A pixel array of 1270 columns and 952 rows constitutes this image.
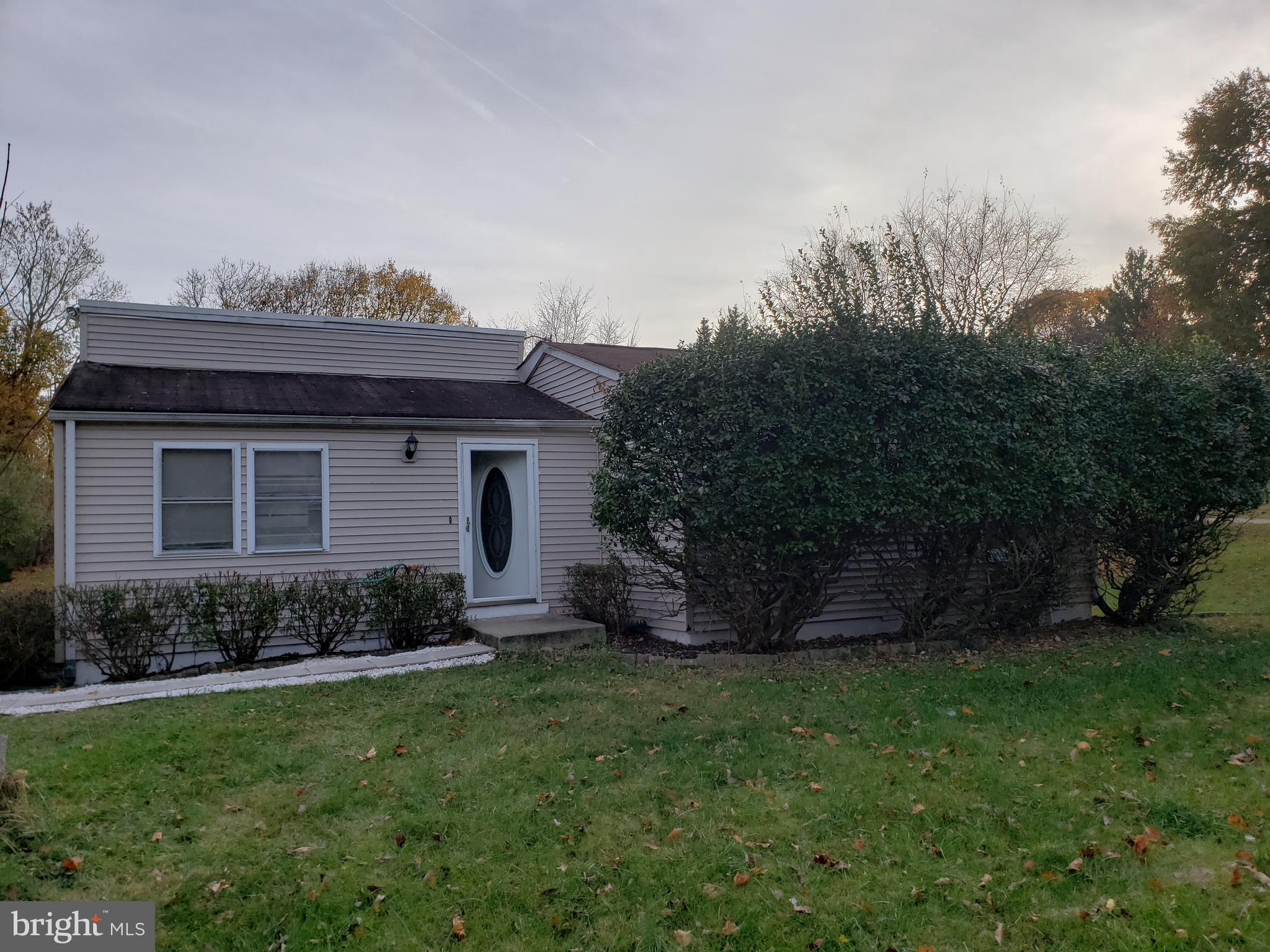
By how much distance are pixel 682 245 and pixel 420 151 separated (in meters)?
6.29

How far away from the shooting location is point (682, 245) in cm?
1739

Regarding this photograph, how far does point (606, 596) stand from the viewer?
31.8 ft

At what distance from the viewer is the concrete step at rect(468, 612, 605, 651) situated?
8.41m

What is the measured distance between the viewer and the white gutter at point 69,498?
8.18 m

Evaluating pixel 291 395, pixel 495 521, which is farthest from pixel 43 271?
pixel 495 521

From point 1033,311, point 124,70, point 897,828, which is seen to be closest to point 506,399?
point 124,70

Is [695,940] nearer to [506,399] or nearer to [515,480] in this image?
[515,480]

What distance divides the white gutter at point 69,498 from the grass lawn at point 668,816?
278 centimetres

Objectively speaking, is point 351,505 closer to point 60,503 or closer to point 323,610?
point 323,610

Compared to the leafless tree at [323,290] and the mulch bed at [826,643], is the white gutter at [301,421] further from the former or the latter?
the leafless tree at [323,290]

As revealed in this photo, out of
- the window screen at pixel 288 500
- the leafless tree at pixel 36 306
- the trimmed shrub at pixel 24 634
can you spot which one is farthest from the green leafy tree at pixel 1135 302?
the leafless tree at pixel 36 306

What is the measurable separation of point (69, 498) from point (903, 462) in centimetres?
844

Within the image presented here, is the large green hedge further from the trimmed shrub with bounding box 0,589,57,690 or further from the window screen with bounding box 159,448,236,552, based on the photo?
the trimmed shrub with bounding box 0,589,57,690

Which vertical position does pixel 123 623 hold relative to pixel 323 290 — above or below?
below
